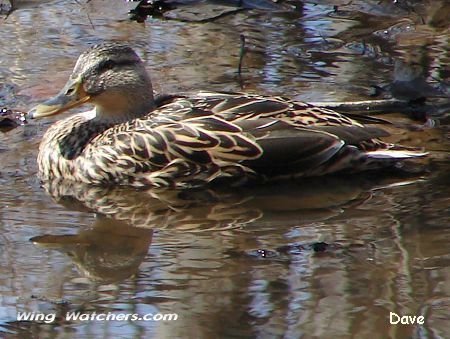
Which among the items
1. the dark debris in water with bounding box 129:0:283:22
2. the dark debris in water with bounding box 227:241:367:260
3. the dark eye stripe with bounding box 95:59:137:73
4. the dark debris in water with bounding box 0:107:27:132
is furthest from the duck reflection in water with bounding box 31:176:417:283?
the dark debris in water with bounding box 129:0:283:22

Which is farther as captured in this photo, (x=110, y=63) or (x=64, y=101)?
(x=110, y=63)

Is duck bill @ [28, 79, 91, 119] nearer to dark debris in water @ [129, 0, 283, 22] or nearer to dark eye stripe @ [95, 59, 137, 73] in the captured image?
dark eye stripe @ [95, 59, 137, 73]

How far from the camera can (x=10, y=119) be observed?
29.5 feet

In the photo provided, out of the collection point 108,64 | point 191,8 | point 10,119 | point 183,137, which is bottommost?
point 191,8

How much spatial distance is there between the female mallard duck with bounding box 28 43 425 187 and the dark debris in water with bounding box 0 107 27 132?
0.55 m

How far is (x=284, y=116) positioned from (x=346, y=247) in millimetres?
1509

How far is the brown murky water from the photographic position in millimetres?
6090

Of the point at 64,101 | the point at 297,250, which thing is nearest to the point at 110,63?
the point at 64,101

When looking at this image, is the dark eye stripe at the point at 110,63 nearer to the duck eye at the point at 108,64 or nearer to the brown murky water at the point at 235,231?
the duck eye at the point at 108,64

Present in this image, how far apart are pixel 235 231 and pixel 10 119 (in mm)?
2327

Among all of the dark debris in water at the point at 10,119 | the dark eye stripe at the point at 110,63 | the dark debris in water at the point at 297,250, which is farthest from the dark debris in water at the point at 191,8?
the dark debris in water at the point at 297,250

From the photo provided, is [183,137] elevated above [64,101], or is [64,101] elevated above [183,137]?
[64,101]

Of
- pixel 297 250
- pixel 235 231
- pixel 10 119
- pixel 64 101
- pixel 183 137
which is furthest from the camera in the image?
pixel 10 119

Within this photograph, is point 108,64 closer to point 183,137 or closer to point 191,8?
point 183,137
